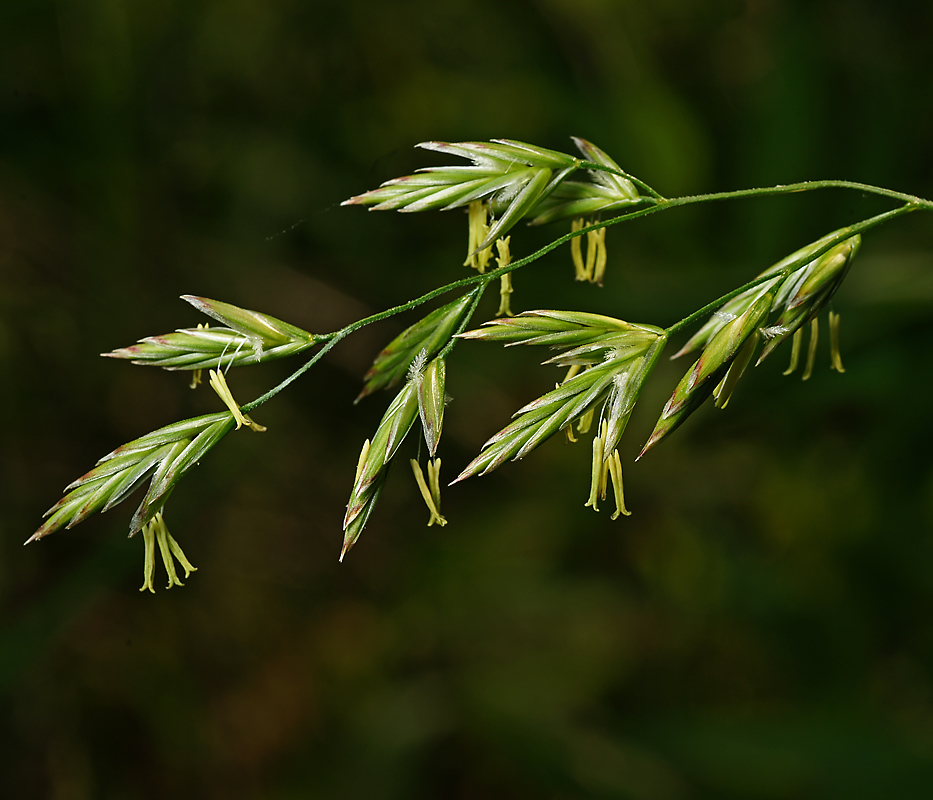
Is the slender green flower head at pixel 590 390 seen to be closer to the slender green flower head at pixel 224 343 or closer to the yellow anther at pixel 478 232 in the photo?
the yellow anther at pixel 478 232

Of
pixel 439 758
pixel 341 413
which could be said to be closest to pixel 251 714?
pixel 439 758

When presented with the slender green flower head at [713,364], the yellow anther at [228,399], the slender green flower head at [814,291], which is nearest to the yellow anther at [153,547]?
the yellow anther at [228,399]

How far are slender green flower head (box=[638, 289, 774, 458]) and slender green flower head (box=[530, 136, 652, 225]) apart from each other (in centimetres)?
21

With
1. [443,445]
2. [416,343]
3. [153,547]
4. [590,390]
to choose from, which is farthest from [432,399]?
[443,445]

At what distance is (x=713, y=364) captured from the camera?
3.03ft

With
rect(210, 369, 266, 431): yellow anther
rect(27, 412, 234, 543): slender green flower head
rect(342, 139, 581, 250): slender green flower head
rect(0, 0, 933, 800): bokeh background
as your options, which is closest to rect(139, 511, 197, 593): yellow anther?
rect(27, 412, 234, 543): slender green flower head

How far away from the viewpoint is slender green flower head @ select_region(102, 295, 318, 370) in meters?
0.97

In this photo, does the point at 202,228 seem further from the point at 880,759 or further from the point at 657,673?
the point at 880,759

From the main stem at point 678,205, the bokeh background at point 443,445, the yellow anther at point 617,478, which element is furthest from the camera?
the bokeh background at point 443,445

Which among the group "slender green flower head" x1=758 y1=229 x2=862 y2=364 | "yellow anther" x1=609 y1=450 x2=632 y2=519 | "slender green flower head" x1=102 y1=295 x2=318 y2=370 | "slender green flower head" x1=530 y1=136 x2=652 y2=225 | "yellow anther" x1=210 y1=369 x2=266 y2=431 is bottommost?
"yellow anther" x1=609 y1=450 x2=632 y2=519

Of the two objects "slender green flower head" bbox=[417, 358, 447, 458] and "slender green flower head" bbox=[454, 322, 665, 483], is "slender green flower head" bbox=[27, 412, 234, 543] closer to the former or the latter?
"slender green flower head" bbox=[417, 358, 447, 458]

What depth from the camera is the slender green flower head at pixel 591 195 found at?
100 centimetres

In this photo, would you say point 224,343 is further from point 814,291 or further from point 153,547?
point 814,291

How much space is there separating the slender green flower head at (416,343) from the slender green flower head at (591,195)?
198 mm
